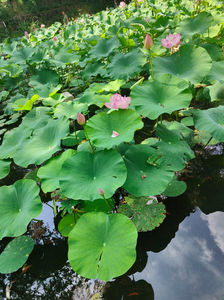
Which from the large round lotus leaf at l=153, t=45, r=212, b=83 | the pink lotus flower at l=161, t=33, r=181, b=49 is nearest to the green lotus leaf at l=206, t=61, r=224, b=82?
the large round lotus leaf at l=153, t=45, r=212, b=83

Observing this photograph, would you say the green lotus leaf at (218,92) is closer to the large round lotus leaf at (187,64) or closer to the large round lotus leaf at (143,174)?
the large round lotus leaf at (187,64)

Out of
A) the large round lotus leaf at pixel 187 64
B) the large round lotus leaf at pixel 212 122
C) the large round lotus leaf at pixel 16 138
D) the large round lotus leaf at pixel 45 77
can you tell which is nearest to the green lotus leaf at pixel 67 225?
the large round lotus leaf at pixel 16 138

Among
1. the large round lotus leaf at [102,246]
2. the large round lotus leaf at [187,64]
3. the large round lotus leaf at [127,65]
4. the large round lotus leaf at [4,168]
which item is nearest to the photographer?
the large round lotus leaf at [102,246]

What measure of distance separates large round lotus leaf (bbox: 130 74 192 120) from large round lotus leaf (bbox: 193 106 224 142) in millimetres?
110

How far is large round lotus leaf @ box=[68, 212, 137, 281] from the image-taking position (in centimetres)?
97

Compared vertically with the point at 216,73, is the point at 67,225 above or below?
below

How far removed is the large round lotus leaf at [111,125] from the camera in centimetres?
126

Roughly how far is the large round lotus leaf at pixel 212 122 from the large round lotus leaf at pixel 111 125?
0.35 m

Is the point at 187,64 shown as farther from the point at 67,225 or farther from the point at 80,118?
the point at 67,225

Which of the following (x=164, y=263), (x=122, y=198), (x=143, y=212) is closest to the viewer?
(x=164, y=263)

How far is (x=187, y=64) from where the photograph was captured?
6.02 feet

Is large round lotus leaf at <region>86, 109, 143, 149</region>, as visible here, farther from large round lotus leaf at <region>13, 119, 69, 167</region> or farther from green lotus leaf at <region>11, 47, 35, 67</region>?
green lotus leaf at <region>11, 47, 35, 67</region>

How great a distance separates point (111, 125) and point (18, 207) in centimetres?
72

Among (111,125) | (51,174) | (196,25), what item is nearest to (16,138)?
(51,174)
